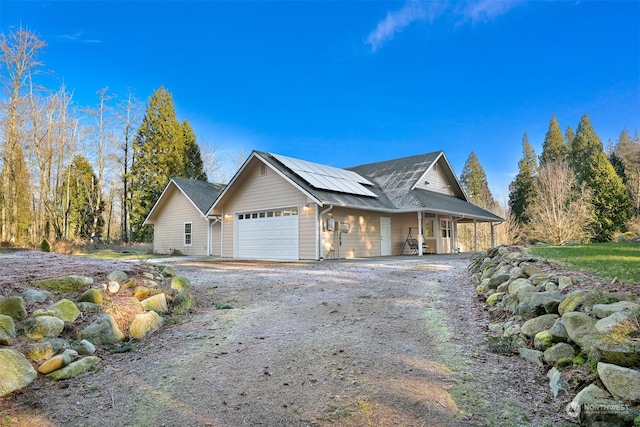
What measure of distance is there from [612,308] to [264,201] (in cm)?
1347

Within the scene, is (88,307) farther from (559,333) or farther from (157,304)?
(559,333)

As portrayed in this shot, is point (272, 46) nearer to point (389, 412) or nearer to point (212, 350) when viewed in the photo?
point (212, 350)

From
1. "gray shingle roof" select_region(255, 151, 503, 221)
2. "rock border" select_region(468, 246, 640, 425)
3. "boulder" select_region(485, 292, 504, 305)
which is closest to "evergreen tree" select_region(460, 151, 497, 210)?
"gray shingle roof" select_region(255, 151, 503, 221)

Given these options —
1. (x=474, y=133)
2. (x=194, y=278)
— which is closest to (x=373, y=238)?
(x=194, y=278)

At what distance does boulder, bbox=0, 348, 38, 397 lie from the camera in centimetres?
281

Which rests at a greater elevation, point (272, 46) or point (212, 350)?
point (272, 46)

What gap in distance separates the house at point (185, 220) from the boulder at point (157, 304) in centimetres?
1365

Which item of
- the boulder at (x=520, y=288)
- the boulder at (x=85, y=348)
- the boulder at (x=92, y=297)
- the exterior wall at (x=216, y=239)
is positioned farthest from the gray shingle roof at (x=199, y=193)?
the boulder at (x=520, y=288)

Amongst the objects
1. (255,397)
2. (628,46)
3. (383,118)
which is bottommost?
(255,397)

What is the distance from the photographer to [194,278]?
8.73 m

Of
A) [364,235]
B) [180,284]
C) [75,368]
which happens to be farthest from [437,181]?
[75,368]

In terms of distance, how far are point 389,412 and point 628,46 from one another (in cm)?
1626

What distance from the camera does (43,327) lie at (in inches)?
146

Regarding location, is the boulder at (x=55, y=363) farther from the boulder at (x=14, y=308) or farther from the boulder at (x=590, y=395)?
the boulder at (x=590, y=395)
